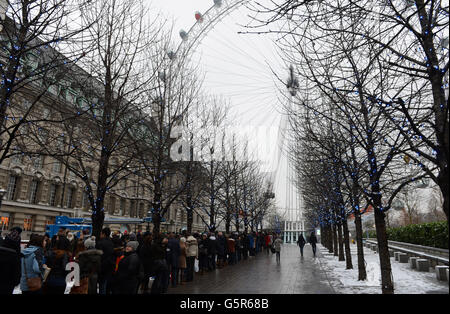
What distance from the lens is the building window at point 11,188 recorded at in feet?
105

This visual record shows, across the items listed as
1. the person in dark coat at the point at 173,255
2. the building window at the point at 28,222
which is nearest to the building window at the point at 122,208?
the building window at the point at 28,222

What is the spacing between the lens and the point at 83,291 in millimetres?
7562

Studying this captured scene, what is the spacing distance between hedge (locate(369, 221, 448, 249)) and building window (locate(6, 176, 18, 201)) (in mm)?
37792

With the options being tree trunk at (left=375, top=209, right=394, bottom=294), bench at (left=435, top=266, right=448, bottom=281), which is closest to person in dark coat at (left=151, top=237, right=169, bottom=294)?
tree trunk at (left=375, top=209, right=394, bottom=294)

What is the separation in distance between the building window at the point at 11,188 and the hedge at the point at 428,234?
1488 inches

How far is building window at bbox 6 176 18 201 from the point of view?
32028mm

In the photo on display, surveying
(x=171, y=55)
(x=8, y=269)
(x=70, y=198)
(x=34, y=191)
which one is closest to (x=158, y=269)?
(x=8, y=269)

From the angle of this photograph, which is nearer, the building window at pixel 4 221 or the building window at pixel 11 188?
the building window at pixel 4 221

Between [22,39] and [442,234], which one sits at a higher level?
[22,39]

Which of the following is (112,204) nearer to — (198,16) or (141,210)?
(141,210)

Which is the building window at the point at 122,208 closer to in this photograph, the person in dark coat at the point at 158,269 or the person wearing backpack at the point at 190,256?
the person wearing backpack at the point at 190,256
